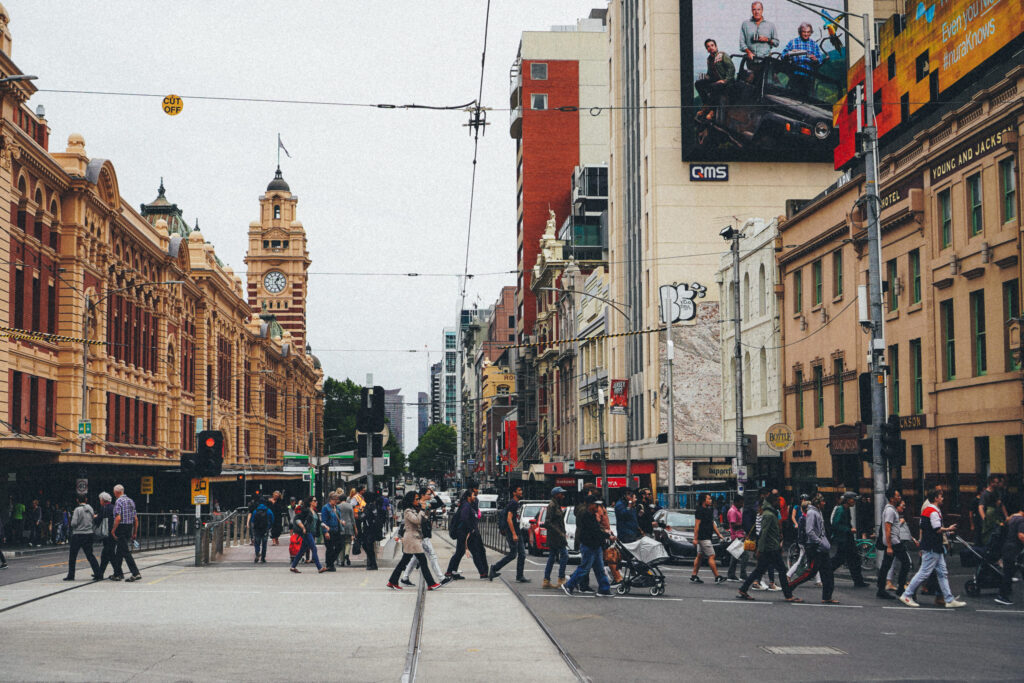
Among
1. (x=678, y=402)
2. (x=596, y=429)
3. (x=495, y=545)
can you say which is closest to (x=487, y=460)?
(x=596, y=429)

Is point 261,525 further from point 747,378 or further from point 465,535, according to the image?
point 747,378

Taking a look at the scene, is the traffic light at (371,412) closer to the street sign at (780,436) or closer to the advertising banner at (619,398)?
the street sign at (780,436)

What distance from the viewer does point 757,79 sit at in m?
56.8

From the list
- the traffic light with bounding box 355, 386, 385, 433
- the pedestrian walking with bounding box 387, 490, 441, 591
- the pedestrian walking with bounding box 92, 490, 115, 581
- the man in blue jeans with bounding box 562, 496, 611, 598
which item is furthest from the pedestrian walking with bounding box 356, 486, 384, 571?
A: the man in blue jeans with bounding box 562, 496, 611, 598

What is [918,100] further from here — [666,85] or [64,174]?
[64,174]

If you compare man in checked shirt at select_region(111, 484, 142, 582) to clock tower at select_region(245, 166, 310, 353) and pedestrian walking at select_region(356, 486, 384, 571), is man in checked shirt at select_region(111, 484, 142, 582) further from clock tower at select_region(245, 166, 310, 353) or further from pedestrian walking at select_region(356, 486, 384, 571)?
clock tower at select_region(245, 166, 310, 353)

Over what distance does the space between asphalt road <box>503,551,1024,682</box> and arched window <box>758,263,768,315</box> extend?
22192 mm

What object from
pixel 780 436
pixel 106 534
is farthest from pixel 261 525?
pixel 780 436

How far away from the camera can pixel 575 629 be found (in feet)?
49.5

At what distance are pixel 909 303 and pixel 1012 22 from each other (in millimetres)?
7161

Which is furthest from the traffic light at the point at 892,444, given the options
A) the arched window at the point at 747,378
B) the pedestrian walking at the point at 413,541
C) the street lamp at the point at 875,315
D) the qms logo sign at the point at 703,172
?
the qms logo sign at the point at 703,172

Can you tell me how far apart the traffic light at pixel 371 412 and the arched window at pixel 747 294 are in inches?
812

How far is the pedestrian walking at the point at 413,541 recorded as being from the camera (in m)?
20.6

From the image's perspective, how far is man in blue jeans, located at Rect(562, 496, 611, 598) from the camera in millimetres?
19375
